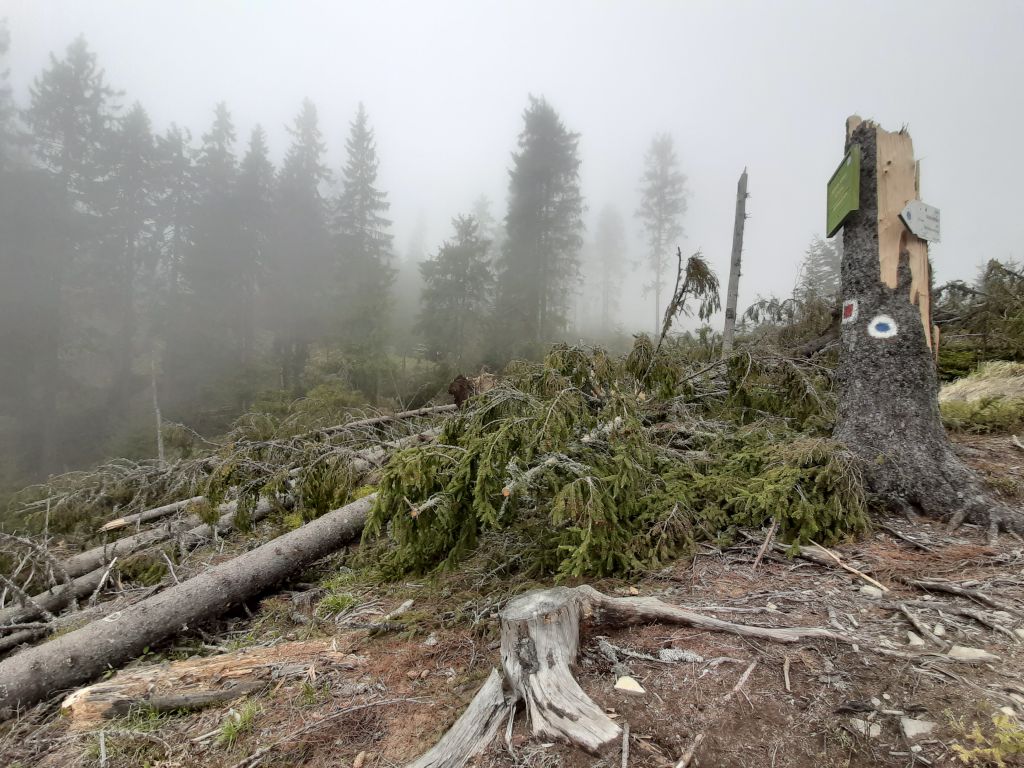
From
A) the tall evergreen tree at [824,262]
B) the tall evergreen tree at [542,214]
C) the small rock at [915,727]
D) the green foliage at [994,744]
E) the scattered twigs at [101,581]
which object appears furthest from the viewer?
the tall evergreen tree at [542,214]

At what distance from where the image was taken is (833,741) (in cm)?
164

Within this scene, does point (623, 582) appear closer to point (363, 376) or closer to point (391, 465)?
point (391, 465)

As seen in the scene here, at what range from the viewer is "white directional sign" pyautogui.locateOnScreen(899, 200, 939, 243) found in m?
3.42

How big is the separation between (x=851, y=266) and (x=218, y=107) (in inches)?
1337

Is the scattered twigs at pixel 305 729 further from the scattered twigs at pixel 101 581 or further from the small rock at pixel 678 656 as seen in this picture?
the scattered twigs at pixel 101 581

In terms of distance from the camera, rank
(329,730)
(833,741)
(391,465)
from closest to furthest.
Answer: (833,741)
(329,730)
(391,465)

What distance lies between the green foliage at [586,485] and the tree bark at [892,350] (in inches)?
15.1

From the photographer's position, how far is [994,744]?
144 centimetres

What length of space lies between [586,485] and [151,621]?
11.5 ft

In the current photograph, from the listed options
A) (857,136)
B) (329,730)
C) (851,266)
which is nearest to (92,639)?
(329,730)

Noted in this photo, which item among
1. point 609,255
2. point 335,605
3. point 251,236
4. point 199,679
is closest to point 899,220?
point 335,605

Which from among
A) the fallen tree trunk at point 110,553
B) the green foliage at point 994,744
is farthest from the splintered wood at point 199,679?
the green foliage at point 994,744

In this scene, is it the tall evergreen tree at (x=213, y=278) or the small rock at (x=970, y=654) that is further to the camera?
the tall evergreen tree at (x=213, y=278)

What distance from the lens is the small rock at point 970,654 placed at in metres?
1.87
